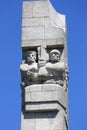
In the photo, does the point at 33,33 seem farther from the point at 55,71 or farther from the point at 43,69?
the point at 55,71

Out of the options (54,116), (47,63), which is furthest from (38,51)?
(54,116)

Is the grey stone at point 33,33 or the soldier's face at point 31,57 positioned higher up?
the grey stone at point 33,33

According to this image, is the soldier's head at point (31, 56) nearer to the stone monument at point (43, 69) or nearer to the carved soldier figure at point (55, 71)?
the stone monument at point (43, 69)

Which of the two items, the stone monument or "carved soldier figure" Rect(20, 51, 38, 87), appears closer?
the stone monument

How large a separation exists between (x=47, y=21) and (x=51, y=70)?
1678mm

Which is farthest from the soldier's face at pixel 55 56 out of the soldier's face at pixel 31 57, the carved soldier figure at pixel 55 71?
the soldier's face at pixel 31 57

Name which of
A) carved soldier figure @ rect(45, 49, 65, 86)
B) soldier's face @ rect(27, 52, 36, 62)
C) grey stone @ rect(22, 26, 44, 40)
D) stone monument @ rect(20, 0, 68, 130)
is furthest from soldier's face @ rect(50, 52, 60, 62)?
grey stone @ rect(22, 26, 44, 40)

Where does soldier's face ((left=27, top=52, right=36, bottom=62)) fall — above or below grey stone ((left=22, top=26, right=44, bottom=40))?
below

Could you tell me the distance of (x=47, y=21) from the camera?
21953 mm

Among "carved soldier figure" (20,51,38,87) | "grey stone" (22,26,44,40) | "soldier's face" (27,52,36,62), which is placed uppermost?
"grey stone" (22,26,44,40)

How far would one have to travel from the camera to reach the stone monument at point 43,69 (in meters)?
20.7

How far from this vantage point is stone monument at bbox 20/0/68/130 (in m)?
20.7

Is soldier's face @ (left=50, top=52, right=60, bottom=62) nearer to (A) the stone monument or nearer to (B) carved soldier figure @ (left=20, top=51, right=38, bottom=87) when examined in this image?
(A) the stone monument

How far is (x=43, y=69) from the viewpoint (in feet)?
69.7
